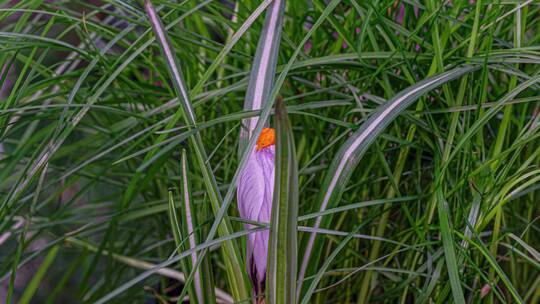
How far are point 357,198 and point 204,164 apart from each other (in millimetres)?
214

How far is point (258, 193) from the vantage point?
32 centimetres

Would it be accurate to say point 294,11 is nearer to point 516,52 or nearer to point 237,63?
point 237,63

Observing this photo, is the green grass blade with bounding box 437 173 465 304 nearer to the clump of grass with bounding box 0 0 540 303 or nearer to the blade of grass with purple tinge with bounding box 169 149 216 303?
the clump of grass with bounding box 0 0 540 303

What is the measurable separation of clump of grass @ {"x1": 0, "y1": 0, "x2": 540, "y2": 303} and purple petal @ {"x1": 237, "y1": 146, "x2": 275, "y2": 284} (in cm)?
1

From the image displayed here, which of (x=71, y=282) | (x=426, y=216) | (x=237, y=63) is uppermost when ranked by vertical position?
(x=237, y=63)

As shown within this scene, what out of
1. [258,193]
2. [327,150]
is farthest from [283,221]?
[327,150]

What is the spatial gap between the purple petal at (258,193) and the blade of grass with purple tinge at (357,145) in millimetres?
28

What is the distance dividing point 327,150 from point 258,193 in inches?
6.7

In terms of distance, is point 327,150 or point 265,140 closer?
point 265,140

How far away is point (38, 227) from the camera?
1.61 ft

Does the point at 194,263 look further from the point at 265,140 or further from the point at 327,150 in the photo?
the point at 327,150

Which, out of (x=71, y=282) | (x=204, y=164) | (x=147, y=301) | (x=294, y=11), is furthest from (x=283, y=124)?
(x=71, y=282)

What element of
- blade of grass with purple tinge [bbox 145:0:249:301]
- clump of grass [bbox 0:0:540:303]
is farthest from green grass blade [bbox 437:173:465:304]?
blade of grass with purple tinge [bbox 145:0:249:301]

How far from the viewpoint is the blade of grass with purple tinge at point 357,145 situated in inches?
12.4
